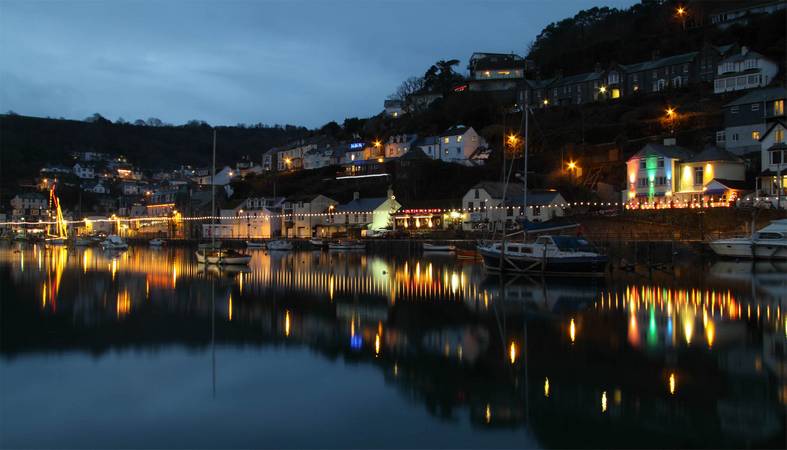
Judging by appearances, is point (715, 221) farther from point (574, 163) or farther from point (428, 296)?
point (428, 296)

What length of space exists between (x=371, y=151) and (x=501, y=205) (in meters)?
38.0

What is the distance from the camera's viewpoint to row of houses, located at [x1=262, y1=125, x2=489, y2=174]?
87500 mm

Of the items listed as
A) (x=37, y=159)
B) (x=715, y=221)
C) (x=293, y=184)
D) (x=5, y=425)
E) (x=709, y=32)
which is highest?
(x=709, y=32)

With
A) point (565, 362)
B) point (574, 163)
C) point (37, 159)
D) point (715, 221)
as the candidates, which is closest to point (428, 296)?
point (565, 362)

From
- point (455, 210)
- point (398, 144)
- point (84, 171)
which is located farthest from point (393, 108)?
point (84, 171)

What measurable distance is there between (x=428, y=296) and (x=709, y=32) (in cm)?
7765

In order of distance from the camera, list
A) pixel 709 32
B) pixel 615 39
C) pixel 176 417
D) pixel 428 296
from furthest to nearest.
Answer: pixel 615 39, pixel 709 32, pixel 428 296, pixel 176 417

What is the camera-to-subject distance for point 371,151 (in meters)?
99.1

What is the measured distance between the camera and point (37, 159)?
154750 millimetres

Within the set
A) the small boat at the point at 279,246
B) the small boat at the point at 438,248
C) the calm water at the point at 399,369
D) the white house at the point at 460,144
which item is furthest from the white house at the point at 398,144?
the calm water at the point at 399,369

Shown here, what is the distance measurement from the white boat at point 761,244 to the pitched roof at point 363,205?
42.4 m

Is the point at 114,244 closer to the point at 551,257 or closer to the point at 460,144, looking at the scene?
the point at 460,144

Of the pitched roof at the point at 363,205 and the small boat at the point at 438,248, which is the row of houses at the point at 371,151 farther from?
the small boat at the point at 438,248

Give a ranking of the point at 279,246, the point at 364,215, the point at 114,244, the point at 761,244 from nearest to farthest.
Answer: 1. the point at 761,244
2. the point at 279,246
3. the point at 364,215
4. the point at 114,244
